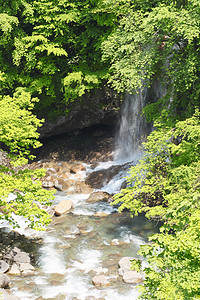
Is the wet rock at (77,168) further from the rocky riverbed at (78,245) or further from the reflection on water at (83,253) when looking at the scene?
the reflection on water at (83,253)

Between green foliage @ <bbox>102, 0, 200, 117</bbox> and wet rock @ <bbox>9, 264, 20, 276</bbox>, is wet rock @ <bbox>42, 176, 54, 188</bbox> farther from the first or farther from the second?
green foliage @ <bbox>102, 0, 200, 117</bbox>

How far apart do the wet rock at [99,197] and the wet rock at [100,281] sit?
Result: 20.8 feet

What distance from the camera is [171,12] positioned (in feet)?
37.4

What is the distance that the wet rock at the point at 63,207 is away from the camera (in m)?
15.9

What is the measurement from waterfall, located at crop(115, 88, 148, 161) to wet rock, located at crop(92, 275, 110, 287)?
31.4ft

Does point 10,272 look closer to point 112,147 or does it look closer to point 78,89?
point 78,89

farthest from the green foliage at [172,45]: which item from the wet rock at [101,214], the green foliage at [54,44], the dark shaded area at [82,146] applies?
the dark shaded area at [82,146]

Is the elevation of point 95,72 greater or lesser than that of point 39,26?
lesser

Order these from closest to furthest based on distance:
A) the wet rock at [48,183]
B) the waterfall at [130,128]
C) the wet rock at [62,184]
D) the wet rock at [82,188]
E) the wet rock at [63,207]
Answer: the wet rock at [63,207] → the wet rock at [82,188] → the wet rock at [62,184] → the wet rock at [48,183] → the waterfall at [130,128]

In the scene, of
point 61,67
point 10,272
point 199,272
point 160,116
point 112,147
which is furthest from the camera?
point 112,147

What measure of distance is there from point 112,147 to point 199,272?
57.0ft

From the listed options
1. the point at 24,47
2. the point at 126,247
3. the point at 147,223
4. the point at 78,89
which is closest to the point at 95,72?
the point at 78,89

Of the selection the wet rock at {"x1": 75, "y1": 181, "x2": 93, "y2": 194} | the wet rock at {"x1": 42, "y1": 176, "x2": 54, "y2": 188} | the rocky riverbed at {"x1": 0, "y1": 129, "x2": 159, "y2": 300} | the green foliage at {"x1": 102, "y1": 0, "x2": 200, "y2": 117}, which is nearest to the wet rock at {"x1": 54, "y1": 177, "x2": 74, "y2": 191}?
the rocky riverbed at {"x1": 0, "y1": 129, "x2": 159, "y2": 300}

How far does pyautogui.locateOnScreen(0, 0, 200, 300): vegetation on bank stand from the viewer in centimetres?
537
